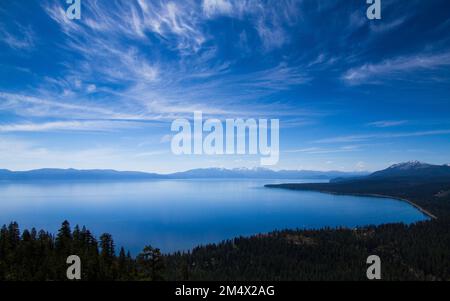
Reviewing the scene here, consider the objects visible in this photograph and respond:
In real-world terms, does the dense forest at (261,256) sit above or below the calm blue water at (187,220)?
above

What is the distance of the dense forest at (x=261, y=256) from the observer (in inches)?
1359

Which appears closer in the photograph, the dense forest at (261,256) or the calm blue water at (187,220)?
the dense forest at (261,256)

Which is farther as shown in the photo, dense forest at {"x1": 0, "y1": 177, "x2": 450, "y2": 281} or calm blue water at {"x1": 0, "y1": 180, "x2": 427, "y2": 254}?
calm blue water at {"x1": 0, "y1": 180, "x2": 427, "y2": 254}

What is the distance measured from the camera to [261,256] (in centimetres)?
7938

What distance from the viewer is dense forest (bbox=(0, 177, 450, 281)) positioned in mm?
34531

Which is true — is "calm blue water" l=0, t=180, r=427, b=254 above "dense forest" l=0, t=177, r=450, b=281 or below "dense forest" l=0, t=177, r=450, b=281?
below

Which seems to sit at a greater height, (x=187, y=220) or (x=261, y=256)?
(x=261, y=256)

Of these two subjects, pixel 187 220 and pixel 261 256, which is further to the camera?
pixel 187 220
